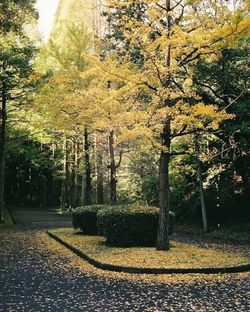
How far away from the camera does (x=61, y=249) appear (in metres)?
13.8

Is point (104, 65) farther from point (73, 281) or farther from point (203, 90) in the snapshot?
point (203, 90)

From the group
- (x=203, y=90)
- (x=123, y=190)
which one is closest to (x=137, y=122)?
(x=203, y=90)

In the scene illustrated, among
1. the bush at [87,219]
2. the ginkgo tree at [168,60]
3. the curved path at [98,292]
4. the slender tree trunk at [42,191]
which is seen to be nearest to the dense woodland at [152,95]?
the ginkgo tree at [168,60]

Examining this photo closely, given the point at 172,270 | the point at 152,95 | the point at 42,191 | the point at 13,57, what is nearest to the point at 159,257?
the point at 172,270

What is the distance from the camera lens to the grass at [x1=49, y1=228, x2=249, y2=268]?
10.1 metres

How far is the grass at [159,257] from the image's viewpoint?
10.1 metres

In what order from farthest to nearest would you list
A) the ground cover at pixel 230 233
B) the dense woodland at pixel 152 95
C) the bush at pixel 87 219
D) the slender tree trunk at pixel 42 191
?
1. the slender tree trunk at pixel 42 191
2. the ground cover at pixel 230 233
3. the bush at pixel 87 219
4. the dense woodland at pixel 152 95

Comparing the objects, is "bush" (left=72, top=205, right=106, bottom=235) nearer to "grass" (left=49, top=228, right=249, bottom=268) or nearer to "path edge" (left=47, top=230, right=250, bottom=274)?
"grass" (left=49, top=228, right=249, bottom=268)

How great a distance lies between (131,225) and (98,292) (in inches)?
201

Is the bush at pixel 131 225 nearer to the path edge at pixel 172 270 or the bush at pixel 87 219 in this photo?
the path edge at pixel 172 270

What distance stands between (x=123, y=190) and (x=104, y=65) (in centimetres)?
1484

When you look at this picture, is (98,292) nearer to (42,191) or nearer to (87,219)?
(87,219)

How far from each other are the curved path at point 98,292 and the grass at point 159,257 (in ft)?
2.91

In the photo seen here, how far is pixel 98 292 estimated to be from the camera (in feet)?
25.9
